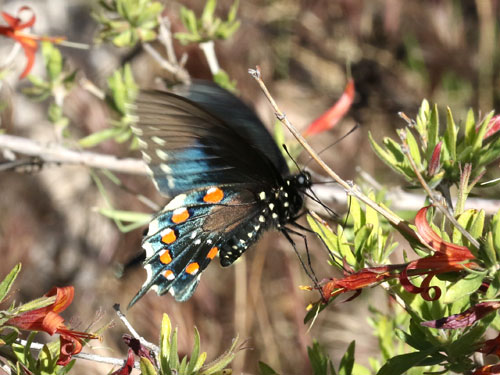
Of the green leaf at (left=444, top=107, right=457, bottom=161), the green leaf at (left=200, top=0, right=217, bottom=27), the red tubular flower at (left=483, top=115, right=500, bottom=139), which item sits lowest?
the green leaf at (left=444, top=107, right=457, bottom=161)

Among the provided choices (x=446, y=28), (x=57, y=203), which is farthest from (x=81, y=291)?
(x=446, y=28)

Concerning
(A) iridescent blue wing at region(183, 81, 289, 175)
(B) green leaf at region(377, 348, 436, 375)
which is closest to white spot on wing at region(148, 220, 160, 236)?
(A) iridescent blue wing at region(183, 81, 289, 175)

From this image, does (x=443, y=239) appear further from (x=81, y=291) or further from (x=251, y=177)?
(x=81, y=291)

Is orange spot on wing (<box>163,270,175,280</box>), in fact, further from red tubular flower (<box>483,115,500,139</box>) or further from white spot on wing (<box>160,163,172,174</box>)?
red tubular flower (<box>483,115,500,139</box>)

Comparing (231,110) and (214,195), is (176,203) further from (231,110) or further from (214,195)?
(231,110)

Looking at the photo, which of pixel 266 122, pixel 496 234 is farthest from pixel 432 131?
pixel 266 122
